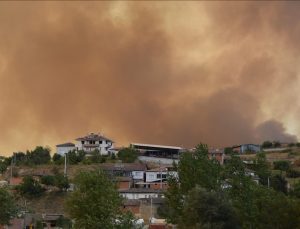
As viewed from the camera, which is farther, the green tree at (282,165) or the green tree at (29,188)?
the green tree at (282,165)

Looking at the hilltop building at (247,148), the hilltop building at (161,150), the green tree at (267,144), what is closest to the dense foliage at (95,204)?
the hilltop building at (161,150)

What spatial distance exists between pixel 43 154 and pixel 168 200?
53.4 metres

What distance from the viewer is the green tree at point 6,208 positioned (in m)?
48.9

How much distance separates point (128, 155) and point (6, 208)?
39117 mm

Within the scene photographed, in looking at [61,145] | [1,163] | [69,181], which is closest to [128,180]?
[69,181]

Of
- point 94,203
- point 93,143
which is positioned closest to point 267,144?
point 93,143

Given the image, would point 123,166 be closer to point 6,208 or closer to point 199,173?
point 6,208

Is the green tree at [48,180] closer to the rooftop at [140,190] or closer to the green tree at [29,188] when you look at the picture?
the green tree at [29,188]

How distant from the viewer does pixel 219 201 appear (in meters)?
36.0

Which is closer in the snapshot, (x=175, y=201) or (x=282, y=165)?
(x=175, y=201)

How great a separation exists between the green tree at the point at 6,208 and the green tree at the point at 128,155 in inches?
1420

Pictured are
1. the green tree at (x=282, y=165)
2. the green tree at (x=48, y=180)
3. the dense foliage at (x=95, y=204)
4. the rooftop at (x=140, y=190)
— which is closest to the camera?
the dense foliage at (x=95, y=204)

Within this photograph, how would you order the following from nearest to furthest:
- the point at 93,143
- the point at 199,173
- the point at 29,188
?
the point at 199,173 → the point at 29,188 → the point at 93,143

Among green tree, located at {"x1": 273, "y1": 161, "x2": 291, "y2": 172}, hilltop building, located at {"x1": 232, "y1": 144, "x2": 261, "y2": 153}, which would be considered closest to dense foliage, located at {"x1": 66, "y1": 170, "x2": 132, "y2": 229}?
green tree, located at {"x1": 273, "y1": 161, "x2": 291, "y2": 172}
